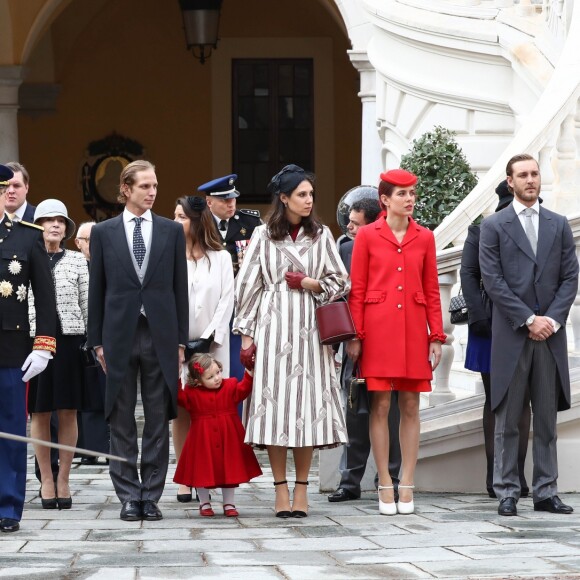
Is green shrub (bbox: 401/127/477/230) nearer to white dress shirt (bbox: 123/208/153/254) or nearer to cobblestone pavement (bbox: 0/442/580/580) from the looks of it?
cobblestone pavement (bbox: 0/442/580/580)

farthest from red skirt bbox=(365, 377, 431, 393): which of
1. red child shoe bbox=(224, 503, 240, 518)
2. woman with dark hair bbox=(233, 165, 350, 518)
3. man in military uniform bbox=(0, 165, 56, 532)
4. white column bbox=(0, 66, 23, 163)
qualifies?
white column bbox=(0, 66, 23, 163)

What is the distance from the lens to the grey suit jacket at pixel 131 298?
754 centimetres

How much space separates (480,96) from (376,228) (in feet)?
17.5

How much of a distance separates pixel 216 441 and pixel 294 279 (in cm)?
86

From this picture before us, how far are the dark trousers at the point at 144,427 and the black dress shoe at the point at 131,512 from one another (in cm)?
3

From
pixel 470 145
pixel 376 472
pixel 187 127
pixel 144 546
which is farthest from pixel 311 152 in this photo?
pixel 144 546

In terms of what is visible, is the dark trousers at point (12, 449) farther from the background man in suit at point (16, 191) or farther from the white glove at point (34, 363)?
the background man in suit at point (16, 191)

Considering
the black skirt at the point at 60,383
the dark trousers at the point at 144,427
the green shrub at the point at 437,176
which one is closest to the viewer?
the dark trousers at the point at 144,427

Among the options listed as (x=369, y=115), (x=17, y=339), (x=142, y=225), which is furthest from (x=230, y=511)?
(x=369, y=115)

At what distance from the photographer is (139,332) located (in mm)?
7578

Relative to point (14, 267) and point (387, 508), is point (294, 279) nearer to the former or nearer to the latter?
point (387, 508)

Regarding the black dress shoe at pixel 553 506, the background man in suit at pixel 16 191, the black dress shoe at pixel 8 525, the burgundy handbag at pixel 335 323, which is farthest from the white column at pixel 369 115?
the black dress shoe at pixel 8 525

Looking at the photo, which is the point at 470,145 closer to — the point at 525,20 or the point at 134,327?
the point at 525,20

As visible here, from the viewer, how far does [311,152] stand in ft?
68.3
